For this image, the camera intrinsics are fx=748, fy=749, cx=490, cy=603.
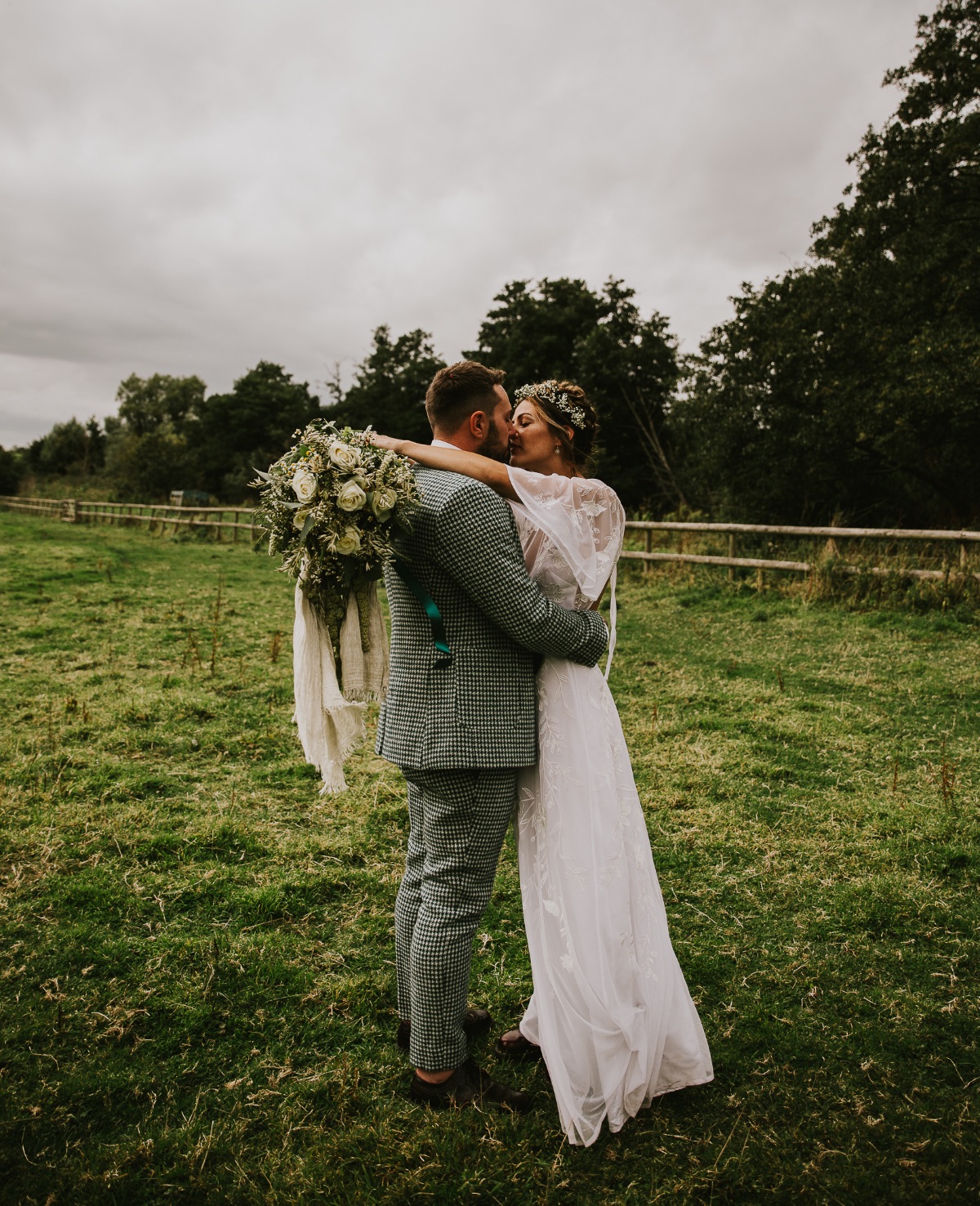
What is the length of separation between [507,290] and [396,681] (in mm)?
39238

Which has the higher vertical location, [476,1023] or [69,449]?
[69,449]

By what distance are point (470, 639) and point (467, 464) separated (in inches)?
21.5

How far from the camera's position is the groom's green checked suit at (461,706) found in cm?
218

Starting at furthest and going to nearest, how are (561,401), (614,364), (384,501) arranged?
(614,364) < (561,401) < (384,501)

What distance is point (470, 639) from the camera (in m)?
2.30

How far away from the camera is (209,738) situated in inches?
219

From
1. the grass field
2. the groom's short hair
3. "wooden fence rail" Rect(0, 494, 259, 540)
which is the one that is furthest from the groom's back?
"wooden fence rail" Rect(0, 494, 259, 540)

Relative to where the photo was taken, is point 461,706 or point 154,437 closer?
point 461,706

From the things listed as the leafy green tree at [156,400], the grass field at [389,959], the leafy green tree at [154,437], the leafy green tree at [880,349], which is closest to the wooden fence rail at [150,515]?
the leafy green tree at [154,437]

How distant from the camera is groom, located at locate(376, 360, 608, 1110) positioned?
2188mm

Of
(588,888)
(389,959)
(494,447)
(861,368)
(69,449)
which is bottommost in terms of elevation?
(389,959)

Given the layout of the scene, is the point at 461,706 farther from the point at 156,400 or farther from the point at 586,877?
the point at 156,400

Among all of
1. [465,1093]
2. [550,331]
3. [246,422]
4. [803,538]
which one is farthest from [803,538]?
[246,422]

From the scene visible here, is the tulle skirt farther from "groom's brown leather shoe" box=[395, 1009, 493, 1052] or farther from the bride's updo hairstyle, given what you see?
the bride's updo hairstyle
